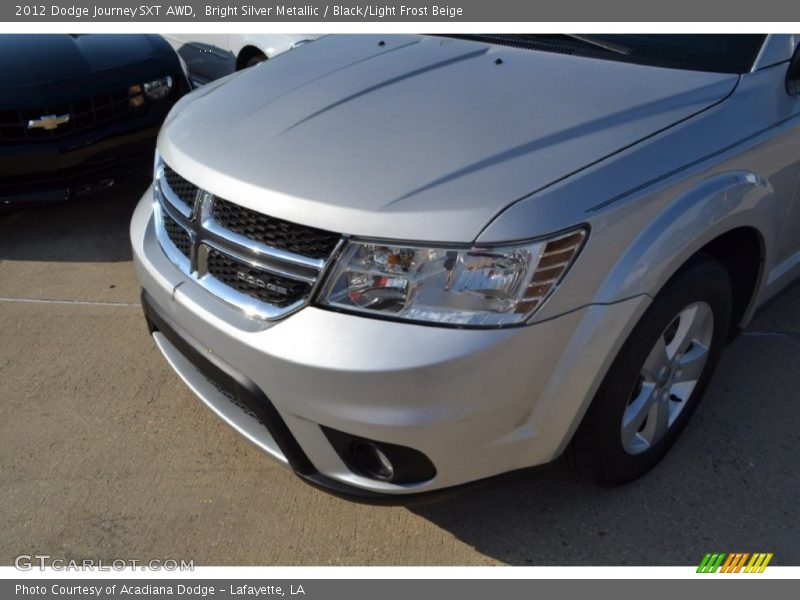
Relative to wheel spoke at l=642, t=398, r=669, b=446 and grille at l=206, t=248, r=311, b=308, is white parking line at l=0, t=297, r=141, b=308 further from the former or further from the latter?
wheel spoke at l=642, t=398, r=669, b=446

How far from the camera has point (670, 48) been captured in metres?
2.68

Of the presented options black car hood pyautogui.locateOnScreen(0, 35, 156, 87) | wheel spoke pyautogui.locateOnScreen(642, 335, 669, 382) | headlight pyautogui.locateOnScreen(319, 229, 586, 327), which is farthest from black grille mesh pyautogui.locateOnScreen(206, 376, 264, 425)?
black car hood pyautogui.locateOnScreen(0, 35, 156, 87)

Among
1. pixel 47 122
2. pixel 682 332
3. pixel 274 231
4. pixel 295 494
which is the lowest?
pixel 295 494

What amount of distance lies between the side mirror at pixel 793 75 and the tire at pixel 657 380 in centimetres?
67

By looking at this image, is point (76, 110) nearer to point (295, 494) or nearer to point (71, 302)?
point (71, 302)

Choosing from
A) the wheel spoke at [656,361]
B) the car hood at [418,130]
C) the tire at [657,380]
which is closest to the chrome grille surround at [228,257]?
the car hood at [418,130]

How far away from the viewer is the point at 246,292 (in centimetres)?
221

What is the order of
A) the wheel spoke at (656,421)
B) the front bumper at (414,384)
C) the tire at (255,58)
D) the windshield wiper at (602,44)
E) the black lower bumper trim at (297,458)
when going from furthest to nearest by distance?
the tire at (255,58)
the windshield wiper at (602,44)
the wheel spoke at (656,421)
the black lower bumper trim at (297,458)
the front bumper at (414,384)

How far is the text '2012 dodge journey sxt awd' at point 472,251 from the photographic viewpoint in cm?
195

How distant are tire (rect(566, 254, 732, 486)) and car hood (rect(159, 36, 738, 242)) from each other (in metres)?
0.49

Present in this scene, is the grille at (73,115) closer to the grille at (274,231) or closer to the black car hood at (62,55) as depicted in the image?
the black car hood at (62,55)

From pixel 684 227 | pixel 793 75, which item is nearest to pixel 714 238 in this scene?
pixel 684 227

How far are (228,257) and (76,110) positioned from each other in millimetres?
2481

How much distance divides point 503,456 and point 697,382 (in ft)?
3.21
